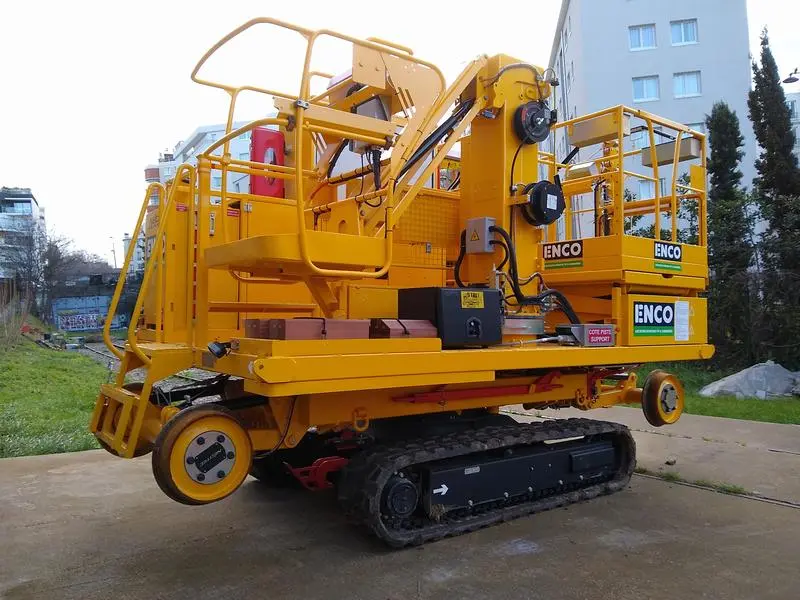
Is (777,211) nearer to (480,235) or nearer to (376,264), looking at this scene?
(480,235)

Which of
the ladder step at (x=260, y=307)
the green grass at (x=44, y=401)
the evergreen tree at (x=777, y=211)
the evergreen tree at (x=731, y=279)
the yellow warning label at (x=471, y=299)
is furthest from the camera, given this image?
→ the evergreen tree at (x=731, y=279)

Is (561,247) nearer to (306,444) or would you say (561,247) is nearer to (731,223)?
(306,444)

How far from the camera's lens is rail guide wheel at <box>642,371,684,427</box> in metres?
5.52

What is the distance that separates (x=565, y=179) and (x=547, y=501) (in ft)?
10.4

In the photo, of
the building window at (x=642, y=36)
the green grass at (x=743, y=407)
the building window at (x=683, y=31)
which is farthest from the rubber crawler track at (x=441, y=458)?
A: the building window at (x=683, y=31)

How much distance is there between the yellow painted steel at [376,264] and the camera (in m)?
3.68

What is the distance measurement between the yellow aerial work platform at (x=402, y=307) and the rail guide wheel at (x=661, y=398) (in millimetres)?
16

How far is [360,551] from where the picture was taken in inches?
165

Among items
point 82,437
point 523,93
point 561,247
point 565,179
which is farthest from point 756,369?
point 82,437

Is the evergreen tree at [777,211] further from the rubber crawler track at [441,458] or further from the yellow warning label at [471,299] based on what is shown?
the yellow warning label at [471,299]

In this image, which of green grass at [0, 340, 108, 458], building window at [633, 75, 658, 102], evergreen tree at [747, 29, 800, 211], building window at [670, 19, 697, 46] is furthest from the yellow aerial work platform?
building window at [670, 19, 697, 46]

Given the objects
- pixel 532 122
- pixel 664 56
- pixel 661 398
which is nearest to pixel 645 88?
pixel 664 56

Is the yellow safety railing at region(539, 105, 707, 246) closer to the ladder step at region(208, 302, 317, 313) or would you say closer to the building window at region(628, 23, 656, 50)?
the ladder step at region(208, 302, 317, 313)

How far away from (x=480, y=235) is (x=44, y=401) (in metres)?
8.55
